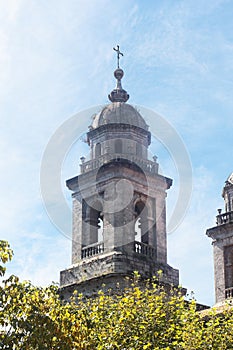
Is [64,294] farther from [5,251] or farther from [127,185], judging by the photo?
[5,251]

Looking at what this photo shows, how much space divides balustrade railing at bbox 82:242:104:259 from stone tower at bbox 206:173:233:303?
1037 cm

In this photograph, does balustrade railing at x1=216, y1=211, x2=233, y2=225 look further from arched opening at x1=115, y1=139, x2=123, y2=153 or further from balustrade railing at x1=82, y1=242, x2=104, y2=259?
balustrade railing at x1=82, y1=242, x2=104, y2=259

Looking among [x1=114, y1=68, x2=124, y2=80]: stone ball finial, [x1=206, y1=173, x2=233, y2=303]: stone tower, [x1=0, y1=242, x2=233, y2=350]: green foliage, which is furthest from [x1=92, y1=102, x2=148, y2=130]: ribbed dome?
[x1=0, y1=242, x2=233, y2=350]: green foliage

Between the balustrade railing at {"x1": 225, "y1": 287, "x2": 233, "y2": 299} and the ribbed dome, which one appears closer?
the ribbed dome

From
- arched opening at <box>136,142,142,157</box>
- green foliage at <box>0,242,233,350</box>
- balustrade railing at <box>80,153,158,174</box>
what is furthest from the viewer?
arched opening at <box>136,142,142,157</box>

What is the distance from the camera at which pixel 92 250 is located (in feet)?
137

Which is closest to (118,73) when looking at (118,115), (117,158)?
(118,115)

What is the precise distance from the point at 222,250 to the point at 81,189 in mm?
10687

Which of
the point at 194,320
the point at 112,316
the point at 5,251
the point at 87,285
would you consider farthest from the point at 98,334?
the point at 87,285

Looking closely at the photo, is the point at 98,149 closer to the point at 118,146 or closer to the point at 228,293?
the point at 118,146

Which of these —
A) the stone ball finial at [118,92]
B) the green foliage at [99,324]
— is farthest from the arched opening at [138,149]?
the green foliage at [99,324]

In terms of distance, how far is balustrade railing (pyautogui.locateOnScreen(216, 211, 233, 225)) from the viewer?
49344 mm

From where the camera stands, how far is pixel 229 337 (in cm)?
2630

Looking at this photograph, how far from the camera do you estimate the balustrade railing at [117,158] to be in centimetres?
4338
